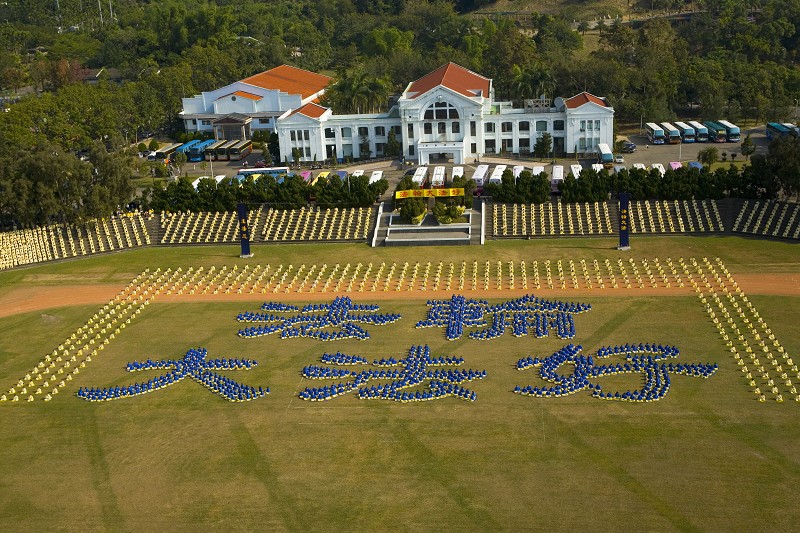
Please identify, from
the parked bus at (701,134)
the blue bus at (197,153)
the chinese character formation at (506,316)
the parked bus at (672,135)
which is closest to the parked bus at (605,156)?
the parked bus at (672,135)

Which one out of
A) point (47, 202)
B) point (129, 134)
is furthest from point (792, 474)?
point (129, 134)

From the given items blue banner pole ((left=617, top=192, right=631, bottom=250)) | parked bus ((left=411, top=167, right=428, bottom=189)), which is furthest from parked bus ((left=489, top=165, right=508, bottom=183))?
blue banner pole ((left=617, top=192, right=631, bottom=250))

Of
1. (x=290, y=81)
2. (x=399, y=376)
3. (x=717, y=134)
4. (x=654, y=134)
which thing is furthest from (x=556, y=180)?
(x=290, y=81)

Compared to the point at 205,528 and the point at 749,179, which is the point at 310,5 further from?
the point at 205,528

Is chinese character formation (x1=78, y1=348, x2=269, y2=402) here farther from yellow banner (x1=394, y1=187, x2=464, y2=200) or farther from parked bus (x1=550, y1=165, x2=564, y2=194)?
parked bus (x1=550, y1=165, x2=564, y2=194)

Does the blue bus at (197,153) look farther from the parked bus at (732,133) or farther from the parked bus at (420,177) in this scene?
the parked bus at (732,133)

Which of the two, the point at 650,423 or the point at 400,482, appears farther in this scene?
the point at 650,423

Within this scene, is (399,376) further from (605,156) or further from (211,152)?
(211,152)
